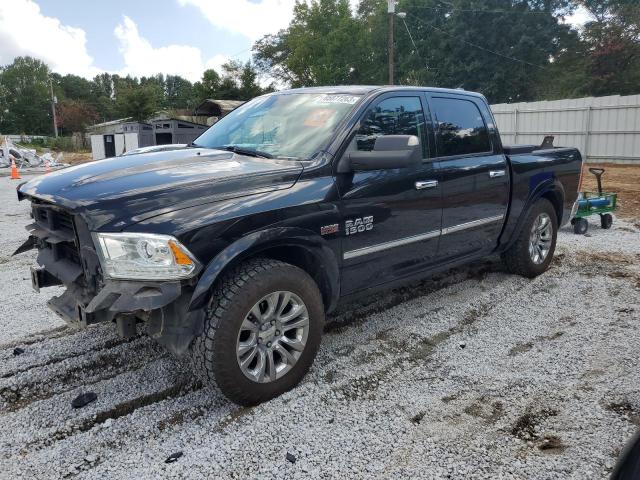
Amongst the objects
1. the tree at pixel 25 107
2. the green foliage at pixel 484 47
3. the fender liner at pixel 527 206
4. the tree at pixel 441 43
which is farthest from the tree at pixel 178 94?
the fender liner at pixel 527 206

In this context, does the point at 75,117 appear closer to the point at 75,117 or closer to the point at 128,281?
the point at 75,117

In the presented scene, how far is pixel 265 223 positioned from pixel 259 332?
652 millimetres

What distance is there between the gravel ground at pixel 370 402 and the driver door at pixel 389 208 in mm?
618

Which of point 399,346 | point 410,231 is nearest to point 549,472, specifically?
point 399,346

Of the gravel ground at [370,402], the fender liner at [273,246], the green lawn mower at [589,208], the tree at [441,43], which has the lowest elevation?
the gravel ground at [370,402]

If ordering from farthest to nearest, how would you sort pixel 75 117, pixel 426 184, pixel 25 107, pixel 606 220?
pixel 25 107 < pixel 75 117 < pixel 606 220 < pixel 426 184

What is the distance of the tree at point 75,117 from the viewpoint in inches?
3063

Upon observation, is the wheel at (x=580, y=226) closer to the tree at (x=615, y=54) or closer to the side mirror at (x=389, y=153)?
the side mirror at (x=389, y=153)

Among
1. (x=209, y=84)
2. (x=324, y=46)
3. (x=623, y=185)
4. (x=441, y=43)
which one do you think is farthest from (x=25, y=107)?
(x=623, y=185)

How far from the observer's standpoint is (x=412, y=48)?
160 feet

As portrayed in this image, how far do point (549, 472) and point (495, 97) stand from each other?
4340cm

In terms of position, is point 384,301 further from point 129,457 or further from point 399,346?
point 129,457

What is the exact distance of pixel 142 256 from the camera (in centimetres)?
269

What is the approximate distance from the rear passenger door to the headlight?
241 centimetres
